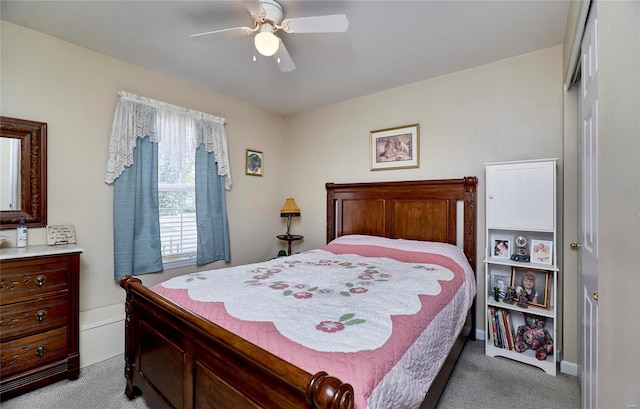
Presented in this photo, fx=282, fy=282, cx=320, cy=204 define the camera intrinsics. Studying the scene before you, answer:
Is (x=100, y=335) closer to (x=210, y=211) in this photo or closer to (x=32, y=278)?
(x=32, y=278)

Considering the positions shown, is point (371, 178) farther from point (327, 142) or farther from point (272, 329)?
point (272, 329)

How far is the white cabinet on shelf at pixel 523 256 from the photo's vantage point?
223 centimetres

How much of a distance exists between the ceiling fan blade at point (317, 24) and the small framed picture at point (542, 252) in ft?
7.47

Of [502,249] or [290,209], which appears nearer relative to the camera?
[502,249]

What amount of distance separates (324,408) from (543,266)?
2322 mm

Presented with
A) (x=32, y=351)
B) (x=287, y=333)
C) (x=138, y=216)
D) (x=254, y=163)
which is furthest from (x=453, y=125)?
(x=32, y=351)

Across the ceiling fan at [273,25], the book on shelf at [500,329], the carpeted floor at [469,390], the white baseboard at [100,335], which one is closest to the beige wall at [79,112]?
the white baseboard at [100,335]

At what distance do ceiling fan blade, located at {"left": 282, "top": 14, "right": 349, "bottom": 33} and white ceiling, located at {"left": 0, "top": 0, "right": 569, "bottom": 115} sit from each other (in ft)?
0.82

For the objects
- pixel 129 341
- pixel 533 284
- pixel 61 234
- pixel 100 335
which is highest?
pixel 61 234

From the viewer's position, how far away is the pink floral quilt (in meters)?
1.01

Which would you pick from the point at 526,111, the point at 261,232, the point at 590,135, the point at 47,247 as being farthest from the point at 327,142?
the point at 47,247

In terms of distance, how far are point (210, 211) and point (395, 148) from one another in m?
2.33

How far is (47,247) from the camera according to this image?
7.20ft

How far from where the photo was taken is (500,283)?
2.54 metres
